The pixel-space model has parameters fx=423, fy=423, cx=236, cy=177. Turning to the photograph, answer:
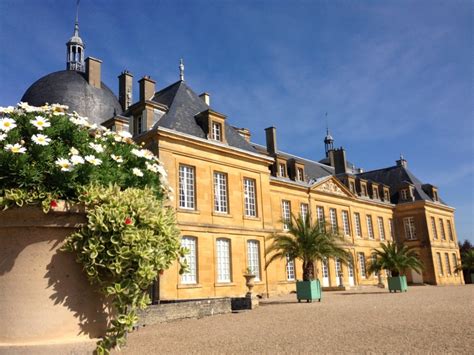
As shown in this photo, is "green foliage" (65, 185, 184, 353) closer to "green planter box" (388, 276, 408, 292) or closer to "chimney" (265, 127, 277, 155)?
"green planter box" (388, 276, 408, 292)

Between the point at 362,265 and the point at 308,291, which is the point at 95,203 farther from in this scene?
the point at 362,265

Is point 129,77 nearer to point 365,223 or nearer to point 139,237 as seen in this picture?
point 365,223

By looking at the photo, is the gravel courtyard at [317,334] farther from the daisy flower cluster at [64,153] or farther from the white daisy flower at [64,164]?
the white daisy flower at [64,164]

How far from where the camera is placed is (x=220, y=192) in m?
19.7

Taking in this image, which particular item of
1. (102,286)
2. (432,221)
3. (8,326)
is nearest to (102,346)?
(102,286)

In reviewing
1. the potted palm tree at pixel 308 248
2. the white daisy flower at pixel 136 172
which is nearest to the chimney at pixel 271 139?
the potted palm tree at pixel 308 248

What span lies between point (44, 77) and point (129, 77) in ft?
17.9

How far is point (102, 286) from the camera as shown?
259 cm

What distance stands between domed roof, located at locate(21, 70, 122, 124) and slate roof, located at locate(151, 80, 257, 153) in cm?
584

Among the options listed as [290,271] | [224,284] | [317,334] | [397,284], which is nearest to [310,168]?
[290,271]

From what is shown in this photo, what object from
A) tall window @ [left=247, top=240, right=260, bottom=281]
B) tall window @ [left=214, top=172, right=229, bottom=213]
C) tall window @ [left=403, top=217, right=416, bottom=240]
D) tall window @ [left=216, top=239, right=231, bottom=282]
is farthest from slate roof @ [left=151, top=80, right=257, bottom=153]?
tall window @ [left=403, top=217, right=416, bottom=240]

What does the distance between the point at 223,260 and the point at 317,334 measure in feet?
37.2

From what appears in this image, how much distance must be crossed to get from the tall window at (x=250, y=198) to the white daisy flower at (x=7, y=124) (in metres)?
18.2

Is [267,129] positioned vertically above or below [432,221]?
above
